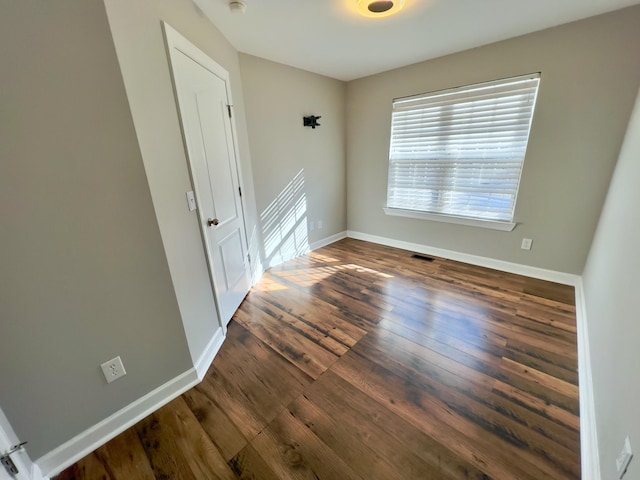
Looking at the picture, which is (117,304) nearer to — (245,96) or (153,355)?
(153,355)

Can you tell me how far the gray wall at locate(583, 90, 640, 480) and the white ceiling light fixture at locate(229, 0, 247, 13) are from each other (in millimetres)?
2578

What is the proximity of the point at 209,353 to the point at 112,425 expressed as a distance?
571 mm

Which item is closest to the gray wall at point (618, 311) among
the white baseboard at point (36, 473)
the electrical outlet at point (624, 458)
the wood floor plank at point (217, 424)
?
the electrical outlet at point (624, 458)

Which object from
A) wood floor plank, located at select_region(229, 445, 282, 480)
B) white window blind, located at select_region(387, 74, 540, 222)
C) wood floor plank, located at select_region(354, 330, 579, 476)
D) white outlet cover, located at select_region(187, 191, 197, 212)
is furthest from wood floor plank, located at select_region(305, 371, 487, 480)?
white window blind, located at select_region(387, 74, 540, 222)

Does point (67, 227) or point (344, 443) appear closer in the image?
point (67, 227)

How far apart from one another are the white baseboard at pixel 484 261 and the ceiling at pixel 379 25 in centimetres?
221

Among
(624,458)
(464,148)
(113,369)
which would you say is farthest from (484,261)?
(113,369)

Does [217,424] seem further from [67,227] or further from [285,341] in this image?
[67,227]

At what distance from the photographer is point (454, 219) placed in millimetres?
3156

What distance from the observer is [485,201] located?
9.52 feet

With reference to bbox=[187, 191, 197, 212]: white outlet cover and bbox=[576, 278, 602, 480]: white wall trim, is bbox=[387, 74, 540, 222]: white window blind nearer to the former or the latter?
bbox=[576, 278, 602, 480]: white wall trim

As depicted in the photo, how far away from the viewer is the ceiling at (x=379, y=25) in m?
1.83

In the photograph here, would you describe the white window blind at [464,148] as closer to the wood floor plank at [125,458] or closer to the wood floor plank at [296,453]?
the wood floor plank at [296,453]

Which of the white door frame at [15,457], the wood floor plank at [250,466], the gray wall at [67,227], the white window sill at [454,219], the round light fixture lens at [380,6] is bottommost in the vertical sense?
the wood floor plank at [250,466]
